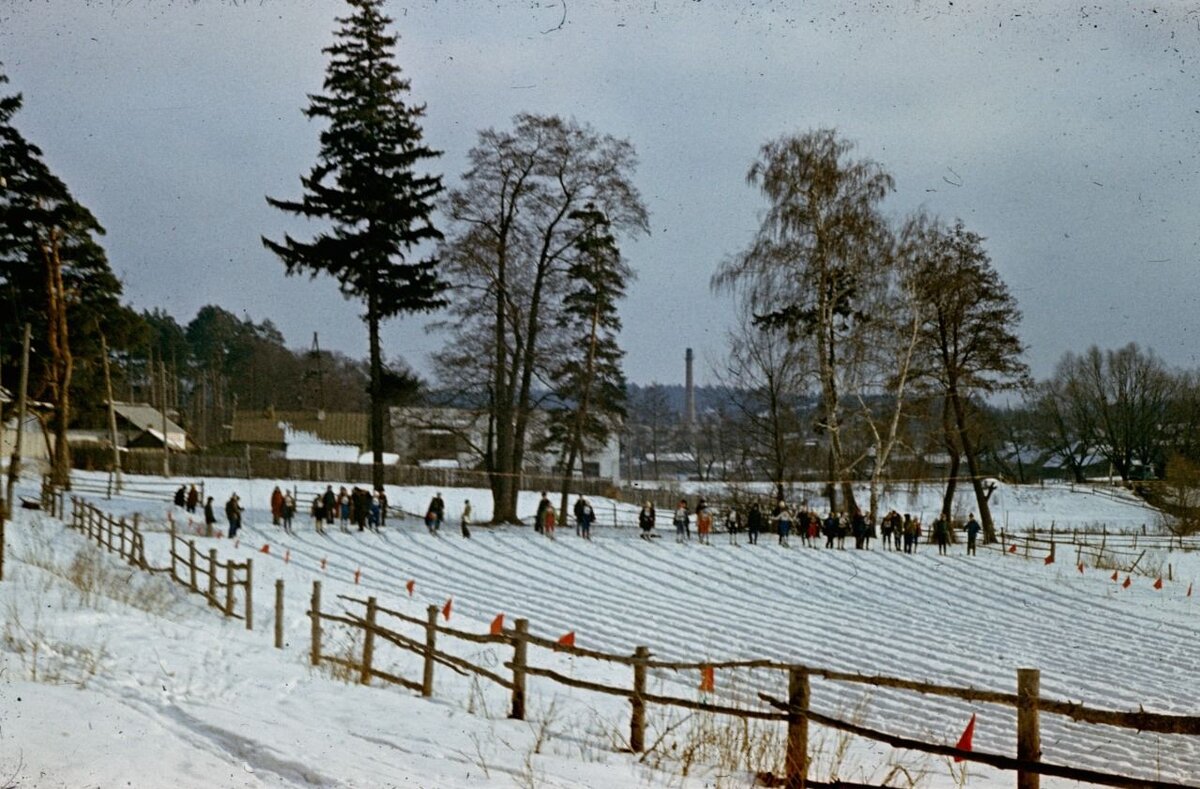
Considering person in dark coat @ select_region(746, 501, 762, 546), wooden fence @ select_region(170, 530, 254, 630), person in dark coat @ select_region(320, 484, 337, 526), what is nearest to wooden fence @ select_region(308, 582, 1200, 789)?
wooden fence @ select_region(170, 530, 254, 630)

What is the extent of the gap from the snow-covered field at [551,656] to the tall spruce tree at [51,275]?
616cm

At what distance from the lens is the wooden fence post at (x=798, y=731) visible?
7.40 m

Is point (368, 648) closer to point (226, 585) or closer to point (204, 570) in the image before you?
point (226, 585)

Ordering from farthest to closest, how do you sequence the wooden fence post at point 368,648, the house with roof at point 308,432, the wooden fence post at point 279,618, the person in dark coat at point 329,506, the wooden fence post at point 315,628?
the house with roof at point 308,432
the person in dark coat at point 329,506
the wooden fence post at point 279,618
the wooden fence post at point 315,628
the wooden fence post at point 368,648

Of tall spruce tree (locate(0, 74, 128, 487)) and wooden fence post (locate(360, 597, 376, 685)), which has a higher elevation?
tall spruce tree (locate(0, 74, 128, 487))

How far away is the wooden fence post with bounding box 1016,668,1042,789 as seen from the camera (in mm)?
6402

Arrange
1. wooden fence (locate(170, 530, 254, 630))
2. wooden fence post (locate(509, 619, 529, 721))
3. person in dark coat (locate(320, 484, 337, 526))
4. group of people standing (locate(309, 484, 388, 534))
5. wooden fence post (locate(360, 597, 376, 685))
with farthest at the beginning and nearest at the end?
person in dark coat (locate(320, 484, 337, 526)), group of people standing (locate(309, 484, 388, 534)), wooden fence (locate(170, 530, 254, 630)), wooden fence post (locate(360, 597, 376, 685)), wooden fence post (locate(509, 619, 529, 721))

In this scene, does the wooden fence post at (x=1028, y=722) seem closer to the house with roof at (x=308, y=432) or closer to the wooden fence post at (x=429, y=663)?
the wooden fence post at (x=429, y=663)

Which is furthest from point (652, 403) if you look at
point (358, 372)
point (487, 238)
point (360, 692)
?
point (360, 692)

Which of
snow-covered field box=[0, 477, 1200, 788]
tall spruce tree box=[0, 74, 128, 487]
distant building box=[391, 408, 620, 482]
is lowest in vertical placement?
snow-covered field box=[0, 477, 1200, 788]

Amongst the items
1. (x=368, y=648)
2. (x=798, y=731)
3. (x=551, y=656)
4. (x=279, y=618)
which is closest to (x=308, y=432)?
(x=279, y=618)

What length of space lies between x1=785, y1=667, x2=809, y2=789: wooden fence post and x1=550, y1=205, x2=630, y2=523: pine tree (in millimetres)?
30624

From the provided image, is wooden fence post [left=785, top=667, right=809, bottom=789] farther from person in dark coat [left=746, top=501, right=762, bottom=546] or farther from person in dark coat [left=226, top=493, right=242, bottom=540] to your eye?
person in dark coat [left=226, top=493, right=242, bottom=540]

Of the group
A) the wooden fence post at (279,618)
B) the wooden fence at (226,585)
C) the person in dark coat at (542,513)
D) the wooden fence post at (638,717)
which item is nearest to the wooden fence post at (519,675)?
the wooden fence post at (638,717)
